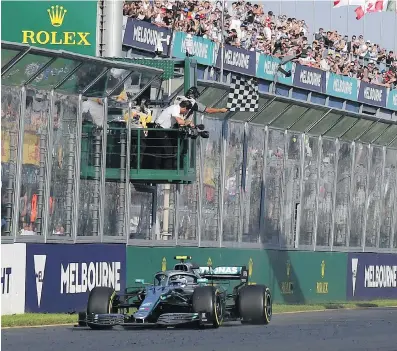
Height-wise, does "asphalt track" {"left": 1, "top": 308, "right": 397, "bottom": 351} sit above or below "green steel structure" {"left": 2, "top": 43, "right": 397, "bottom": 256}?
below

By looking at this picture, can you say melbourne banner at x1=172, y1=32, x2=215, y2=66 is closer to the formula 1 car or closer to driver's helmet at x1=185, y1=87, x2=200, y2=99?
driver's helmet at x1=185, y1=87, x2=200, y2=99

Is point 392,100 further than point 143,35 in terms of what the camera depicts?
Yes

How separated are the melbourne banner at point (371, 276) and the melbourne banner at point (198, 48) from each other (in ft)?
19.5

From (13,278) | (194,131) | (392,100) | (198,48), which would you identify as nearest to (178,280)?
(13,278)

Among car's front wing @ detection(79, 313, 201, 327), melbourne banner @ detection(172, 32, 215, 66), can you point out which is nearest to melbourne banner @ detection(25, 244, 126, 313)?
car's front wing @ detection(79, 313, 201, 327)

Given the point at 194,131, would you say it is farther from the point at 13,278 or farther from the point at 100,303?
the point at 100,303

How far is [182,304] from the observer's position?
15594 mm

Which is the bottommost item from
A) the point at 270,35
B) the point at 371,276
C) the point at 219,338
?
the point at 219,338

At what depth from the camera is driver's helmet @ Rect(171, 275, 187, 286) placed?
1627 centimetres

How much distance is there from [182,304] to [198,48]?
14.9 meters

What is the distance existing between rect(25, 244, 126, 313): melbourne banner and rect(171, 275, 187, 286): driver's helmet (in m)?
2.01

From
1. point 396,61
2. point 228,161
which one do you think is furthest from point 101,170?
point 396,61

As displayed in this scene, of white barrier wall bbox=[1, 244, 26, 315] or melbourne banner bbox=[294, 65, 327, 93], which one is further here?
melbourne banner bbox=[294, 65, 327, 93]

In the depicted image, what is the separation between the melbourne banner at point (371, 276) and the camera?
27.7 meters
